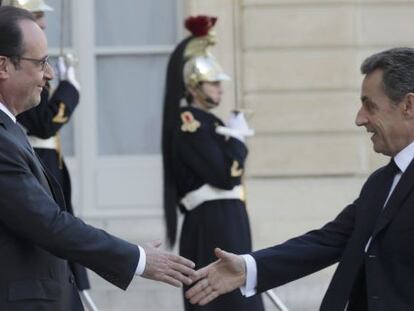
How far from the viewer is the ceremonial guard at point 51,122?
302 inches

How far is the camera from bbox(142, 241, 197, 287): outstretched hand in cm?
471

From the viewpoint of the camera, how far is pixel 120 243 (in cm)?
460

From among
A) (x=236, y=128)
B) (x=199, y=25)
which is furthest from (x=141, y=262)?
(x=199, y=25)

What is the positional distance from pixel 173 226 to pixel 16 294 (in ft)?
12.7

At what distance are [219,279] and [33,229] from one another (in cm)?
101

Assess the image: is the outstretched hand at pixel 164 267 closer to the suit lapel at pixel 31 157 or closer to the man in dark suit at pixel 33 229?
the man in dark suit at pixel 33 229

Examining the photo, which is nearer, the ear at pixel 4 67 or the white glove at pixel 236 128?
the ear at pixel 4 67

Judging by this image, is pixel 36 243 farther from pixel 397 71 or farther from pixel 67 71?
pixel 67 71

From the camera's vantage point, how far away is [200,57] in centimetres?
835

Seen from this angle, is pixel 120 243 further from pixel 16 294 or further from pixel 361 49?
pixel 361 49

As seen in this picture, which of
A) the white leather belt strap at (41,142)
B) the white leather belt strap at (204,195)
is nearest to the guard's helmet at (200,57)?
the white leather belt strap at (204,195)

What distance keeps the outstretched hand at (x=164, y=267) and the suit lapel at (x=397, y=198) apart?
2.21 feet

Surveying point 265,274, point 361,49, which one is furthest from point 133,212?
point 265,274

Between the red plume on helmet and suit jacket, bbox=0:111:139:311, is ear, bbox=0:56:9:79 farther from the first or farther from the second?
the red plume on helmet
